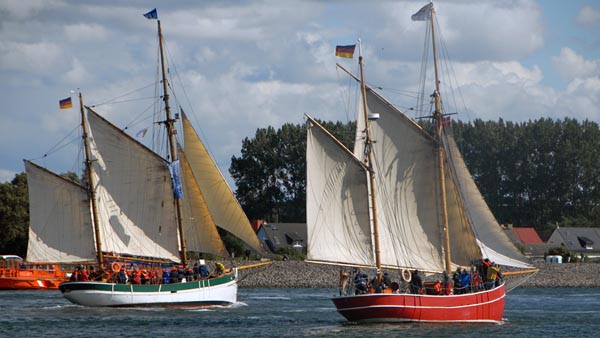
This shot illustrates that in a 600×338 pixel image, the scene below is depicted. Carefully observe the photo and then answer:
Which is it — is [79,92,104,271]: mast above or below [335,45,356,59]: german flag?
below

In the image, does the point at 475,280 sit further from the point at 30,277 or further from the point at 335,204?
the point at 30,277

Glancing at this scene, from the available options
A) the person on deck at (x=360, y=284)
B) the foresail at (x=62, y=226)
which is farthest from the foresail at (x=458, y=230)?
the foresail at (x=62, y=226)

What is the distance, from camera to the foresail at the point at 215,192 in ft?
230

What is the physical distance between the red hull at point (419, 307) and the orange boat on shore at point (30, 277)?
1865 inches

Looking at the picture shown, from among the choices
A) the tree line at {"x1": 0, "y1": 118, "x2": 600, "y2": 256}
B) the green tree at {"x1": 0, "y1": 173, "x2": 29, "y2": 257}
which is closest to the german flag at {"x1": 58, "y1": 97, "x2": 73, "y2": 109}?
the green tree at {"x1": 0, "y1": 173, "x2": 29, "y2": 257}

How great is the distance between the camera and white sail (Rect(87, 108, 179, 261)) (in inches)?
2918

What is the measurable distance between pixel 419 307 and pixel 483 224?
5464 mm

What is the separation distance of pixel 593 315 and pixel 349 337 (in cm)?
2030

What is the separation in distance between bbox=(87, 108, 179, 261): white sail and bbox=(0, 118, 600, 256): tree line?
8030cm

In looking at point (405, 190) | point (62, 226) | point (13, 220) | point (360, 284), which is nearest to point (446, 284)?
point (360, 284)

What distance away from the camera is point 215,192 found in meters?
70.9

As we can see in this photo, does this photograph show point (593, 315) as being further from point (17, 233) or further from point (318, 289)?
point (17, 233)

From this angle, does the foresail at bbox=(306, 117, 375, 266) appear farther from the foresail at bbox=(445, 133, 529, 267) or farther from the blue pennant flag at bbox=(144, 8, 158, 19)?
the blue pennant flag at bbox=(144, 8, 158, 19)

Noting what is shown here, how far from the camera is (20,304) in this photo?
2958 inches
